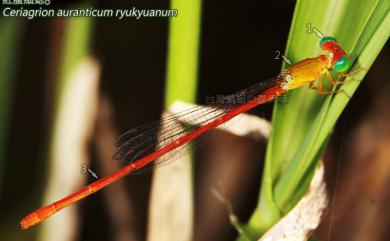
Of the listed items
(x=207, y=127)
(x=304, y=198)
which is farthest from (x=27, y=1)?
(x=304, y=198)

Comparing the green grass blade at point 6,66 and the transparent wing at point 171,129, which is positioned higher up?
the green grass blade at point 6,66

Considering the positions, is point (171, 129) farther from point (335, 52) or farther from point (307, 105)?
point (335, 52)

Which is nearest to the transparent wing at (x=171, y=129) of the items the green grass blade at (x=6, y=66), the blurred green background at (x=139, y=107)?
the blurred green background at (x=139, y=107)

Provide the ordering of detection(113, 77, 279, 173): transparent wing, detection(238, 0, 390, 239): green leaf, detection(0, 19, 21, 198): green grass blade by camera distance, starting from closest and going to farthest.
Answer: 1. detection(238, 0, 390, 239): green leaf
2. detection(0, 19, 21, 198): green grass blade
3. detection(113, 77, 279, 173): transparent wing

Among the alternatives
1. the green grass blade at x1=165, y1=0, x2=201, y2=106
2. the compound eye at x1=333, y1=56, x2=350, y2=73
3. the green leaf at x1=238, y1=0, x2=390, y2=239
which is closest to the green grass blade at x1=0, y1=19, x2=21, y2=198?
the green grass blade at x1=165, y1=0, x2=201, y2=106

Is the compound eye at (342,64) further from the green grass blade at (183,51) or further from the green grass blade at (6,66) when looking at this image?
the green grass blade at (6,66)

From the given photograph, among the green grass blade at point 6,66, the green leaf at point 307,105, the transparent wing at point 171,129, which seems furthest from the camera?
the transparent wing at point 171,129

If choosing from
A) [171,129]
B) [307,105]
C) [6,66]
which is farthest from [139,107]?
[307,105]

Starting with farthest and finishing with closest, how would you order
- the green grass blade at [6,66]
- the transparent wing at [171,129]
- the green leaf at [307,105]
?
→ 1. the transparent wing at [171,129]
2. the green grass blade at [6,66]
3. the green leaf at [307,105]

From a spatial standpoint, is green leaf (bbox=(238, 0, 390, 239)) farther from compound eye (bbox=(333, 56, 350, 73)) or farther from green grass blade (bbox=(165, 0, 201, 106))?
green grass blade (bbox=(165, 0, 201, 106))
